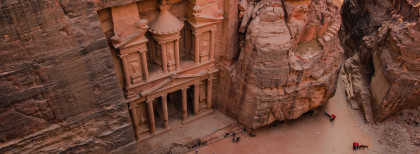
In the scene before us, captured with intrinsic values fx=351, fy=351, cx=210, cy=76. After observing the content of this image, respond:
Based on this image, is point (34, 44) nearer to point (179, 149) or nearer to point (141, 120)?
point (141, 120)

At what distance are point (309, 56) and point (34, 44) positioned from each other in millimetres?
11345

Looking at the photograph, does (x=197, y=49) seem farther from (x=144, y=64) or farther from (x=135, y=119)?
(x=135, y=119)

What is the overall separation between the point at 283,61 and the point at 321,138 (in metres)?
5.06

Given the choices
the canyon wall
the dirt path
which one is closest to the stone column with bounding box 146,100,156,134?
the dirt path

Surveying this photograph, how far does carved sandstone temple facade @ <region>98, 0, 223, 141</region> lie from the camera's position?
1343cm

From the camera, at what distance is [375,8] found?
73.4 ft

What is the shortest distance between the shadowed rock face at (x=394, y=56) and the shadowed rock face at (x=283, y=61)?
262cm

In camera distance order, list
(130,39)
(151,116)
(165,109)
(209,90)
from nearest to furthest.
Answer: (130,39) → (151,116) → (165,109) → (209,90)

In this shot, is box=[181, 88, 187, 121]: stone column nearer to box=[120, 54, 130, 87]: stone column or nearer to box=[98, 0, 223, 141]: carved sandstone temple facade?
box=[98, 0, 223, 141]: carved sandstone temple facade

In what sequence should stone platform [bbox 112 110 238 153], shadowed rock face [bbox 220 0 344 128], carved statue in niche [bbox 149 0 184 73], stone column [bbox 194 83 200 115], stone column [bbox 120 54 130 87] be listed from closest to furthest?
stone column [bbox 120 54 130 87]
carved statue in niche [bbox 149 0 184 73]
shadowed rock face [bbox 220 0 344 128]
stone platform [bbox 112 110 238 153]
stone column [bbox 194 83 200 115]

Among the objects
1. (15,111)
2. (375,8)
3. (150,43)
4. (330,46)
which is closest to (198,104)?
(150,43)

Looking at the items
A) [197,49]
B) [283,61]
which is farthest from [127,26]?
[283,61]

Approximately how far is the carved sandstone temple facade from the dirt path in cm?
259

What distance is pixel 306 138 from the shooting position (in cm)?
1770
